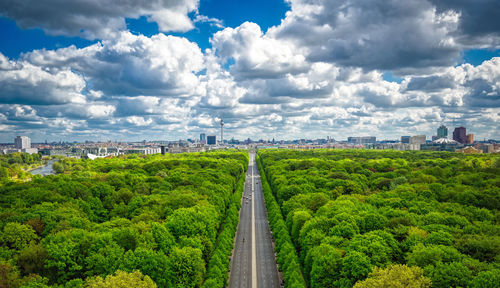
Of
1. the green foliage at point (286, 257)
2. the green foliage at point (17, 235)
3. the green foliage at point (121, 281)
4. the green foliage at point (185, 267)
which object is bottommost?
the green foliage at point (286, 257)

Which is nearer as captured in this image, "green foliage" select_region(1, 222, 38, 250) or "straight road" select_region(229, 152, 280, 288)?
"green foliage" select_region(1, 222, 38, 250)

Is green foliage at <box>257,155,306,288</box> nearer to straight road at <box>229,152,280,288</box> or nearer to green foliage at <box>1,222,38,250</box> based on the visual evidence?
straight road at <box>229,152,280,288</box>

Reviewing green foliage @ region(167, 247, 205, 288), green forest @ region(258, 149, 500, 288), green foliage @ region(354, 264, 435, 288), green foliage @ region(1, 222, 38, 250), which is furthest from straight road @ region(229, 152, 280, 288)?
green foliage @ region(1, 222, 38, 250)

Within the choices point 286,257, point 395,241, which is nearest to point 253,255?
point 286,257

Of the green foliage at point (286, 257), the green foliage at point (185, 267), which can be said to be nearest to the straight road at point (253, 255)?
the green foliage at point (286, 257)

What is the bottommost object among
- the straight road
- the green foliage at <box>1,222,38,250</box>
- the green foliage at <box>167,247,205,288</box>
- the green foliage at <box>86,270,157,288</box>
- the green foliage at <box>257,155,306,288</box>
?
the straight road

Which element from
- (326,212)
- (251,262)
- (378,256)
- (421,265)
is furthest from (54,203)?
(421,265)

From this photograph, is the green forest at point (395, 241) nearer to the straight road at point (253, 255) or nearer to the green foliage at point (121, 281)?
the straight road at point (253, 255)

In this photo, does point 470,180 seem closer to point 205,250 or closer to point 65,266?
point 205,250
